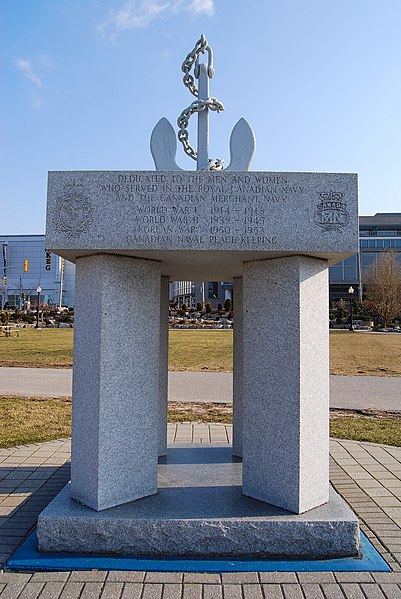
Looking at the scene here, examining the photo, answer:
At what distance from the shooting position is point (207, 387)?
12.6m

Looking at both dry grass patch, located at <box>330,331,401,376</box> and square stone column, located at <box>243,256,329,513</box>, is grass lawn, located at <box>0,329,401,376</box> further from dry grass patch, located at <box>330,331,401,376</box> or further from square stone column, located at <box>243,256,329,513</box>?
square stone column, located at <box>243,256,329,513</box>

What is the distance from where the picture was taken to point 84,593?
10.4ft

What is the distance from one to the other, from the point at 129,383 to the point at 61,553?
134 cm

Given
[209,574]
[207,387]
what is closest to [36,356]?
[207,387]

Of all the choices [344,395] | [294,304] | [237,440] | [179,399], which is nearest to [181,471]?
[237,440]

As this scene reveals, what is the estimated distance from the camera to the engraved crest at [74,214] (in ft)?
12.9

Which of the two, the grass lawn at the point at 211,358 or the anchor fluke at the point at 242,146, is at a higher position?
the anchor fluke at the point at 242,146

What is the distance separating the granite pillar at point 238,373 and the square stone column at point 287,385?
1296 mm

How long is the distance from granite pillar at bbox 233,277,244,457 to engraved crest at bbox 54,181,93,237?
2.42 meters

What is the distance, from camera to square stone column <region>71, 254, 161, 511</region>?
4.06 meters

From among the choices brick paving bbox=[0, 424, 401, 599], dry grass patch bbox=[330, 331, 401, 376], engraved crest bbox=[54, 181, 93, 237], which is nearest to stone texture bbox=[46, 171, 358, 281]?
engraved crest bbox=[54, 181, 93, 237]

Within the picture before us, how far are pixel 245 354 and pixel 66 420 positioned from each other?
16.8 ft

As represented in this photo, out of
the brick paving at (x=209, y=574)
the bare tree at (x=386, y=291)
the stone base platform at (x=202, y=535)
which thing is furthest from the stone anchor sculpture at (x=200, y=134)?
the bare tree at (x=386, y=291)

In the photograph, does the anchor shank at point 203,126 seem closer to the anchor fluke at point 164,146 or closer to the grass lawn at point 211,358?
the anchor fluke at point 164,146
